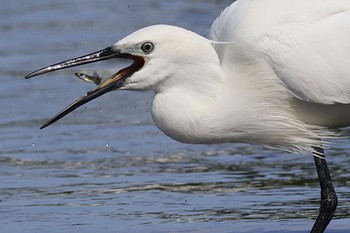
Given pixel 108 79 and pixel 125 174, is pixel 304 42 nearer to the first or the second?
pixel 108 79

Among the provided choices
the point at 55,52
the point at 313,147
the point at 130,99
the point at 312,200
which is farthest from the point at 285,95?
the point at 55,52

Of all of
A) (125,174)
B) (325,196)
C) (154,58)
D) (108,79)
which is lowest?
(125,174)

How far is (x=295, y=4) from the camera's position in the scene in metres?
7.77

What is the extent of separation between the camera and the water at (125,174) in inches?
338

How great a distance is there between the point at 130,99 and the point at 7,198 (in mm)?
3369

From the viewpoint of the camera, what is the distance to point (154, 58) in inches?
290

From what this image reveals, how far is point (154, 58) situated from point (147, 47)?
3.1 inches

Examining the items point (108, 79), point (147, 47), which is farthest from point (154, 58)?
point (108, 79)

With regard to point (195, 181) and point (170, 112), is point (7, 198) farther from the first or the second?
point (170, 112)

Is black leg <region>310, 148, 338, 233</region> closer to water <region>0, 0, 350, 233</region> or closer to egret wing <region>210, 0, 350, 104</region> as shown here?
water <region>0, 0, 350, 233</region>

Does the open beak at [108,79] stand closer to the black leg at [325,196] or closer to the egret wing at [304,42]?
the egret wing at [304,42]

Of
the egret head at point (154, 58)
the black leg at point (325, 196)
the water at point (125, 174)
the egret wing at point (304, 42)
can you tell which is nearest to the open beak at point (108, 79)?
the egret head at point (154, 58)

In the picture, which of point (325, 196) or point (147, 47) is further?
point (325, 196)

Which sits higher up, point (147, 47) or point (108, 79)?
point (147, 47)
